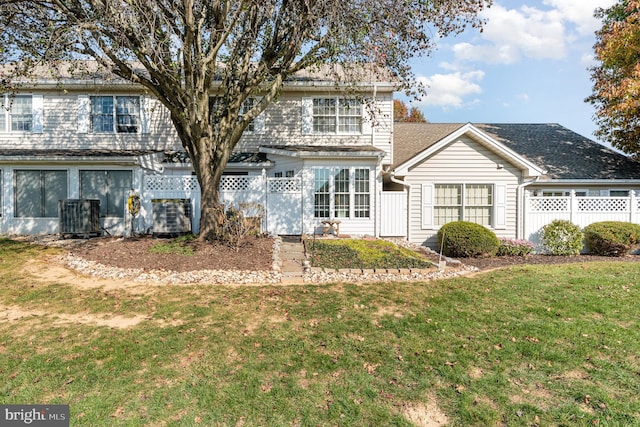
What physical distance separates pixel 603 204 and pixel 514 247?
14.2 feet

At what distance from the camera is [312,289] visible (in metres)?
6.76

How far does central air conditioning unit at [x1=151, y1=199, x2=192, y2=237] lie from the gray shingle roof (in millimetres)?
8638

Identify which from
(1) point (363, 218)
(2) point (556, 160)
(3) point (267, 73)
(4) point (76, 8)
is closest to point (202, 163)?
(3) point (267, 73)

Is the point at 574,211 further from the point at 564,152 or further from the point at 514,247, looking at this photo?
the point at 564,152

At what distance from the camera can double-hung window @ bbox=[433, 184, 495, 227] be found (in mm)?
12461

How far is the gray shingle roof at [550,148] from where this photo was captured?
14.2 m

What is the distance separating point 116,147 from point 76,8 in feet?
19.2

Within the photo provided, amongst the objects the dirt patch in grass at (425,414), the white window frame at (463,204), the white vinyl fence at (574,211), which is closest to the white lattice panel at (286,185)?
the white window frame at (463,204)

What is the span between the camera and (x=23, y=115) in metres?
13.4

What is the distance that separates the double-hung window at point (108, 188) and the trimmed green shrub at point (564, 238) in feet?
49.9

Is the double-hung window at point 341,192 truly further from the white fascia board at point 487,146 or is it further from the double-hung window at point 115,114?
the double-hung window at point 115,114

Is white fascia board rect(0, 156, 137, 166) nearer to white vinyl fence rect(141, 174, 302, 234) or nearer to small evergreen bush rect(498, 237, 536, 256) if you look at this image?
white vinyl fence rect(141, 174, 302, 234)

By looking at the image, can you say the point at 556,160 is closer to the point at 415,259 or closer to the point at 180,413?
the point at 415,259

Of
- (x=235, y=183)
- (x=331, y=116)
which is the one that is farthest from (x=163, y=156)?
(x=331, y=116)
